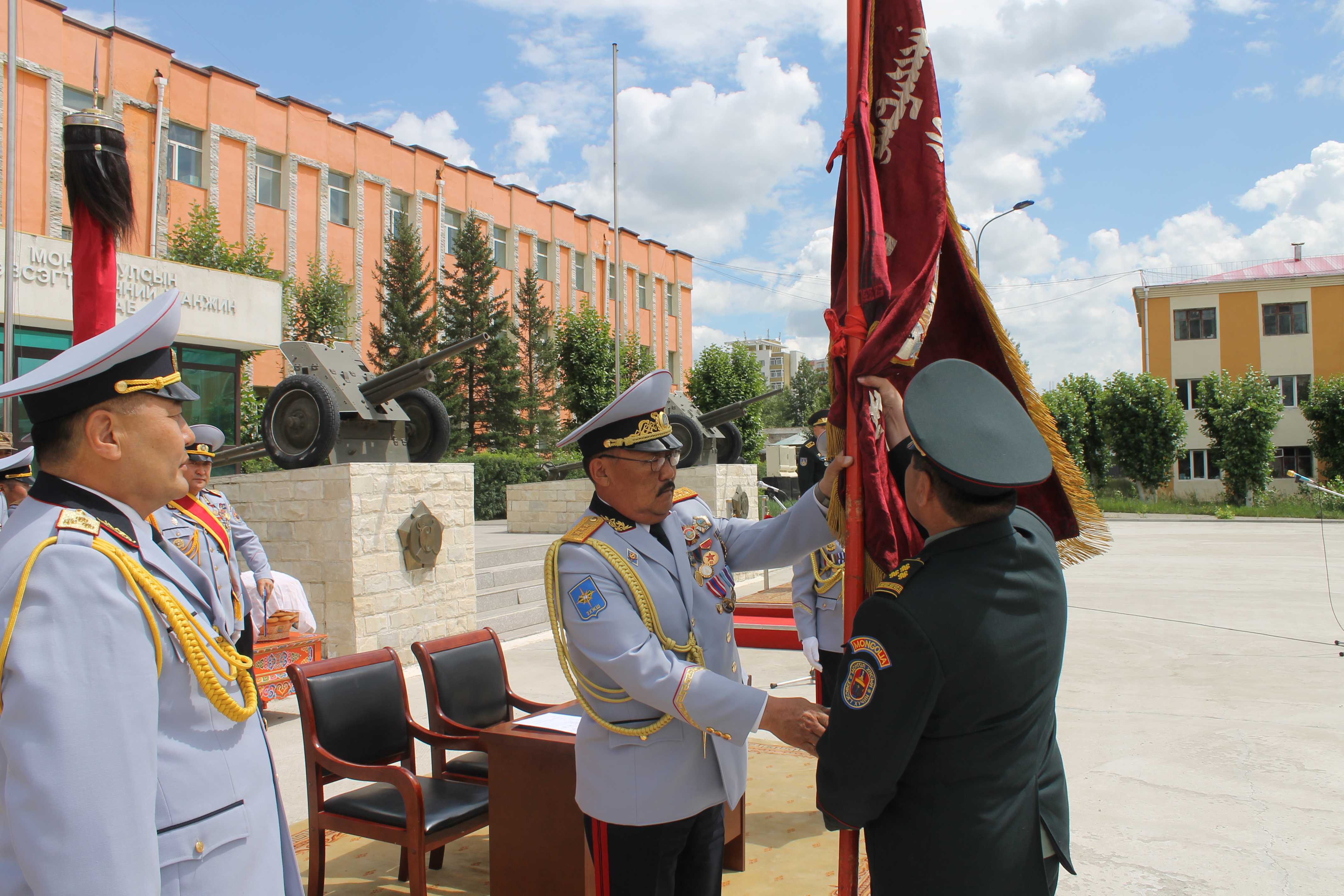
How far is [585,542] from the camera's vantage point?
2.32 m

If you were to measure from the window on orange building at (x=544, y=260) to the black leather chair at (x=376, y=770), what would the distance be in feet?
118

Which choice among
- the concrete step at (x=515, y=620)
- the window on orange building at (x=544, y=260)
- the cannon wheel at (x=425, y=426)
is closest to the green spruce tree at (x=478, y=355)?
the window on orange building at (x=544, y=260)

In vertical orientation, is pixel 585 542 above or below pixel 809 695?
above

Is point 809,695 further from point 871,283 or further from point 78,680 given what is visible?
point 78,680

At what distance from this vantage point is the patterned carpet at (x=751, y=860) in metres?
3.67

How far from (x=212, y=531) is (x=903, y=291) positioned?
331 cm

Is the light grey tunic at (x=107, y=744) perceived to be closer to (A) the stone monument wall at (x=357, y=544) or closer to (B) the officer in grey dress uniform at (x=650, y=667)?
→ (B) the officer in grey dress uniform at (x=650, y=667)

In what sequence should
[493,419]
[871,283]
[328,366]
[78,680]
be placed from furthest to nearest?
1. [493,419]
2. [328,366]
3. [871,283]
4. [78,680]

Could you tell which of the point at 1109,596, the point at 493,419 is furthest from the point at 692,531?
the point at 493,419

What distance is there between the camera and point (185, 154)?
2425 cm

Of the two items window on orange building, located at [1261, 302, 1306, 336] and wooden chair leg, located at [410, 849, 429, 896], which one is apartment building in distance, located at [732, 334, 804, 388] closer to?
window on orange building, located at [1261, 302, 1306, 336]

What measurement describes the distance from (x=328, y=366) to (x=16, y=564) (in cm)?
761

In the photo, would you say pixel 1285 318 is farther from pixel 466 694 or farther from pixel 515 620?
pixel 466 694

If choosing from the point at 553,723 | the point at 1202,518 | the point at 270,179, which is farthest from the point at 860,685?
the point at 1202,518
